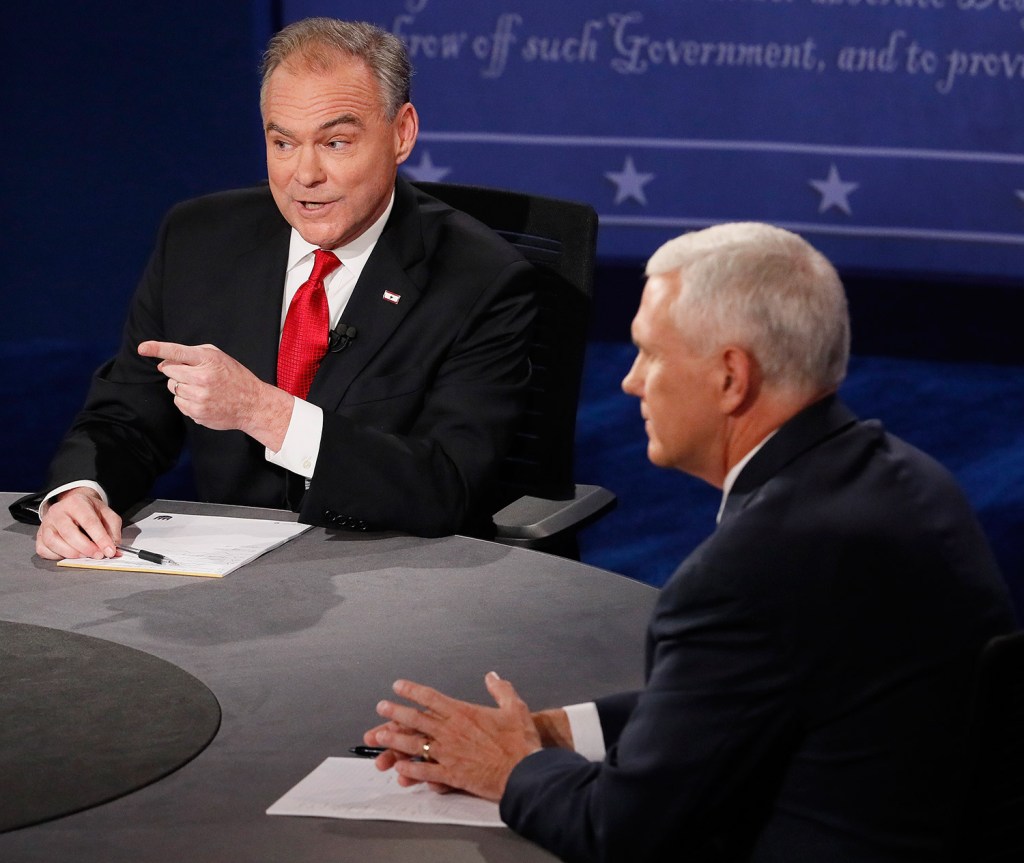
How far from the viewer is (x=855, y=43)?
449cm

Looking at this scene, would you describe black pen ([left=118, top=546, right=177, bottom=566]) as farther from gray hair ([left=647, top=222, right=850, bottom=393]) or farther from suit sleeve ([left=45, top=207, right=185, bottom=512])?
gray hair ([left=647, top=222, right=850, bottom=393])

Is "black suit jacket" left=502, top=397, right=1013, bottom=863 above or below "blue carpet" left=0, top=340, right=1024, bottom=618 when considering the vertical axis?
above

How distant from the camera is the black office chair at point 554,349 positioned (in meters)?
3.17

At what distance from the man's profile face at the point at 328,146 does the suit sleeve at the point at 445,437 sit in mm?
273

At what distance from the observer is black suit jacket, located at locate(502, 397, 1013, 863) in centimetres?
149

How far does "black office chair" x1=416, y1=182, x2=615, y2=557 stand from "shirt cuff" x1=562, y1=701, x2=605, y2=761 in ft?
4.29

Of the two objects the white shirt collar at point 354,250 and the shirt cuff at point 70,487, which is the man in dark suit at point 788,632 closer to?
the shirt cuff at point 70,487

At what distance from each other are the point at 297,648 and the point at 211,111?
10.8 feet

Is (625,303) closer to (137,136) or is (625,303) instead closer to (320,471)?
(137,136)

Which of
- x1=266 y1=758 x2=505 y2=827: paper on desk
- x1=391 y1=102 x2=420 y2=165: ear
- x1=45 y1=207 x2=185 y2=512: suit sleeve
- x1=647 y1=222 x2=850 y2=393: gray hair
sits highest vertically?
x1=391 y1=102 x2=420 y2=165: ear

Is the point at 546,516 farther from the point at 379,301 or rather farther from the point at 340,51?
the point at 340,51

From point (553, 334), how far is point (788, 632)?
1.77m

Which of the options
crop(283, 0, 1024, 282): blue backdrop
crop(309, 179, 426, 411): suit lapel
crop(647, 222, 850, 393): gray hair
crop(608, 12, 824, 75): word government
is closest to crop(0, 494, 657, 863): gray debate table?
crop(309, 179, 426, 411): suit lapel

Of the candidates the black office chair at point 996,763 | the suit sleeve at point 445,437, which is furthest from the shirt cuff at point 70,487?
the black office chair at point 996,763
